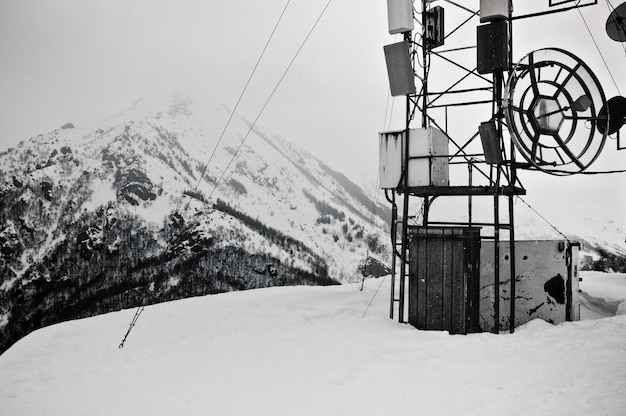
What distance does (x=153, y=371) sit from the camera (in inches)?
311

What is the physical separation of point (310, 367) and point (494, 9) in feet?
30.2

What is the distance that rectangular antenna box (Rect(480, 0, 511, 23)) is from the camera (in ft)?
35.2

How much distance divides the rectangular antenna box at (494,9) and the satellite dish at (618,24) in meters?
2.48

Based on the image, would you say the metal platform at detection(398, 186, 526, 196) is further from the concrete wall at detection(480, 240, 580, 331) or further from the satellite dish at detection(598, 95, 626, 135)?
the satellite dish at detection(598, 95, 626, 135)

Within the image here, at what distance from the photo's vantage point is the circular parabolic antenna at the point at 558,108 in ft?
29.2

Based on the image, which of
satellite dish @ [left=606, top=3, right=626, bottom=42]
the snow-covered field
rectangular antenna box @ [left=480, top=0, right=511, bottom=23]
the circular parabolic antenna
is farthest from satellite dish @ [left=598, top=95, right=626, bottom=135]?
the snow-covered field

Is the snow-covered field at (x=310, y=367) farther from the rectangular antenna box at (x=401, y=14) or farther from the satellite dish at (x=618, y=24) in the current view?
the rectangular antenna box at (x=401, y=14)

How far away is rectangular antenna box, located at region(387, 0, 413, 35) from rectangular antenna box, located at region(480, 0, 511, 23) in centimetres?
170

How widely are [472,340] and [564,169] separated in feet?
12.7

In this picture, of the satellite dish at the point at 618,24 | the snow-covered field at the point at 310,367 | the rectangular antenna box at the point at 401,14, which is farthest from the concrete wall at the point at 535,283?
the rectangular antenna box at the point at 401,14

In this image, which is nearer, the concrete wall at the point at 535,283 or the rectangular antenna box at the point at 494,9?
the concrete wall at the point at 535,283

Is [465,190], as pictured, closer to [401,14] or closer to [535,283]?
[535,283]

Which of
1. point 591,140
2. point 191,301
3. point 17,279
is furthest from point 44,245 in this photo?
point 591,140

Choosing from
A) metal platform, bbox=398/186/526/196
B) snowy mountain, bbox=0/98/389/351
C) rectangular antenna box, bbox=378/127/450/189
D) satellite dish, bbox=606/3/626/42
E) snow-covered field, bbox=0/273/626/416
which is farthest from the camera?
snowy mountain, bbox=0/98/389/351
